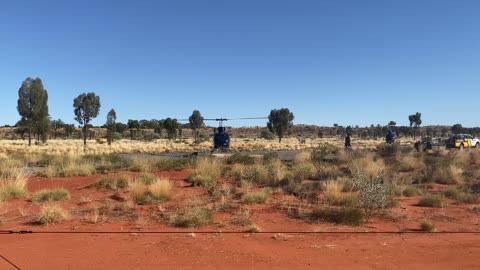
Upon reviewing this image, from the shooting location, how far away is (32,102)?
52.7 meters

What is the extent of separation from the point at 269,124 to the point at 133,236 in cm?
7201

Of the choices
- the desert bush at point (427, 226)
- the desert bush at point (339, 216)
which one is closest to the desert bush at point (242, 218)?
the desert bush at point (339, 216)

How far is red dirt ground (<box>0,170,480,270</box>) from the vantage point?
7.88 metres

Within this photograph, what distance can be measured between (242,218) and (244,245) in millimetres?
2432

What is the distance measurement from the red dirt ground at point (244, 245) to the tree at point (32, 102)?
4355cm

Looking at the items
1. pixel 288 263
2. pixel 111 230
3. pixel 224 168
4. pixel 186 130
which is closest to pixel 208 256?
pixel 288 263

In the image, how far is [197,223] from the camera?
10969 mm

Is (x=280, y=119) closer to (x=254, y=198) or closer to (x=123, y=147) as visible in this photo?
(x=123, y=147)

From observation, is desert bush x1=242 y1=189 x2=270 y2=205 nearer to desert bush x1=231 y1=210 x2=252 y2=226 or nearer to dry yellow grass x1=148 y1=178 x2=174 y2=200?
desert bush x1=231 y1=210 x2=252 y2=226

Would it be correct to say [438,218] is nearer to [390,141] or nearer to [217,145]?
[217,145]

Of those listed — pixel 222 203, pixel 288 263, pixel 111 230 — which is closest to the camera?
pixel 288 263

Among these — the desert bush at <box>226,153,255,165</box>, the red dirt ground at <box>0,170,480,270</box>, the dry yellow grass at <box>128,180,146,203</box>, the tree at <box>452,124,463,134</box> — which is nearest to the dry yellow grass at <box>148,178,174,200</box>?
the dry yellow grass at <box>128,180,146,203</box>

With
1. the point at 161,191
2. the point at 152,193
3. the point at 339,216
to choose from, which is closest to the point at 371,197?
the point at 339,216

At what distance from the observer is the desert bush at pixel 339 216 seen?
11.4 meters
